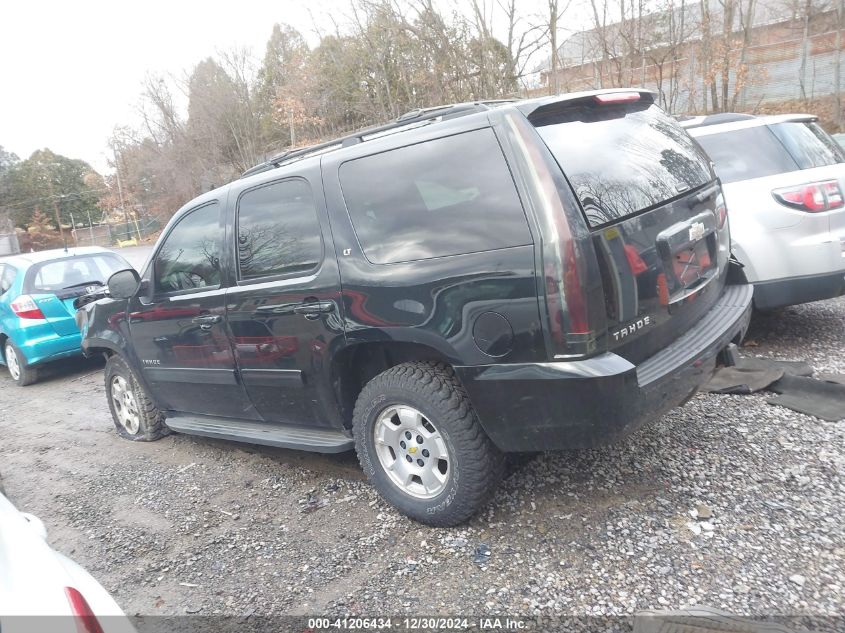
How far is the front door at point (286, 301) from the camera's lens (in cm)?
320

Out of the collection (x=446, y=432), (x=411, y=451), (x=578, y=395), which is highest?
(x=578, y=395)

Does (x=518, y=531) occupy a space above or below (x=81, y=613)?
below

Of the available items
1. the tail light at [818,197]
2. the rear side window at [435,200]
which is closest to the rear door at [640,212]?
the rear side window at [435,200]

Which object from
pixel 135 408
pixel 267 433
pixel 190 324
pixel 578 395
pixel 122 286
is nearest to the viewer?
pixel 578 395

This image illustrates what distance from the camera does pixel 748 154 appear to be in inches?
193

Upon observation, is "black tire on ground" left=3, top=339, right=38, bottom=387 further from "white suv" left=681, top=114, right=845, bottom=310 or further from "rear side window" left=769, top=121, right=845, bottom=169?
"rear side window" left=769, top=121, right=845, bottom=169

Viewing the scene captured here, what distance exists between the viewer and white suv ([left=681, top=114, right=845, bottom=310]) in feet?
14.7

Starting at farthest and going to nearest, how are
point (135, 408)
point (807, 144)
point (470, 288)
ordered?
point (135, 408) → point (807, 144) → point (470, 288)

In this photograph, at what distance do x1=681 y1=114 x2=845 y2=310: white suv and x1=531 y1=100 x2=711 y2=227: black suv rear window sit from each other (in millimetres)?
1737

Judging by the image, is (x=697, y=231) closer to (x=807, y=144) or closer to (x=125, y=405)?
(x=807, y=144)

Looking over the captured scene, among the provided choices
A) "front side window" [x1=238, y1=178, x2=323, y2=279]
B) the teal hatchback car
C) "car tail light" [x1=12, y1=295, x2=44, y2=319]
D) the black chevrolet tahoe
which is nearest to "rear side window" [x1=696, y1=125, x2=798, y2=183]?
the black chevrolet tahoe

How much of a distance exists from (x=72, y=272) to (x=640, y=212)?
7.69 meters

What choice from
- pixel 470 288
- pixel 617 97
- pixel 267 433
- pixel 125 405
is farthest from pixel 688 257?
pixel 125 405

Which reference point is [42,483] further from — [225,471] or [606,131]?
[606,131]
